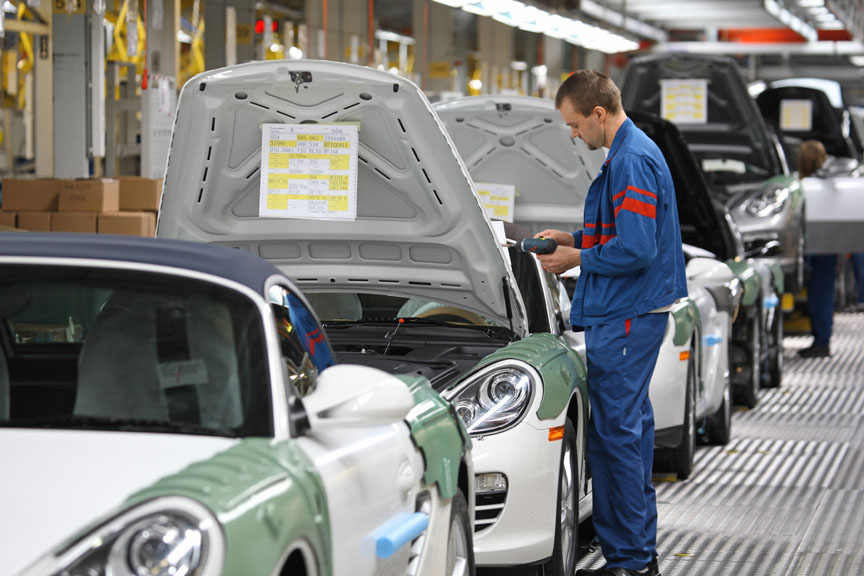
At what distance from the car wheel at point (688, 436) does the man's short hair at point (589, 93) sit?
7.78ft

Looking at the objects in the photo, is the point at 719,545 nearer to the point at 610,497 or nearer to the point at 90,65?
the point at 610,497

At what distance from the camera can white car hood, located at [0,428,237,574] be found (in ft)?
8.64

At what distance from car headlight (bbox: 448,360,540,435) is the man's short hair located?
0.98 m

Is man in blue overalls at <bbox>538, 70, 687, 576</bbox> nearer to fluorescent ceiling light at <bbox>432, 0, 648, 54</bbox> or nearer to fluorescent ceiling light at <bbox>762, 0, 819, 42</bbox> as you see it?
fluorescent ceiling light at <bbox>432, 0, 648, 54</bbox>

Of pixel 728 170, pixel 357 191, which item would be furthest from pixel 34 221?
pixel 728 170

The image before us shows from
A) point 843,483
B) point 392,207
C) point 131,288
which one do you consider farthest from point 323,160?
point 843,483

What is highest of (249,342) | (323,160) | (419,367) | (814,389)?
(323,160)

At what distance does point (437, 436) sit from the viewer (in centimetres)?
407

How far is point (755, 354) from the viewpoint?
10898 mm

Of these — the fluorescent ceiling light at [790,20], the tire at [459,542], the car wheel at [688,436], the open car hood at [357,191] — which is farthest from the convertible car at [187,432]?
the fluorescent ceiling light at [790,20]

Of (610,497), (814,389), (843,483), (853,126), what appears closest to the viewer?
(610,497)

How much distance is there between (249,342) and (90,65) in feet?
25.9

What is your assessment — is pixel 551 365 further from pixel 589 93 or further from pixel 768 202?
pixel 768 202

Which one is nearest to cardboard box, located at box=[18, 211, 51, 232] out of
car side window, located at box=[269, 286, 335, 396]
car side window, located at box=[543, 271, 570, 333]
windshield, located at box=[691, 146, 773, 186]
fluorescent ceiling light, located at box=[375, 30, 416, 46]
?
car side window, located at box=[543, 271, 570, 333]
